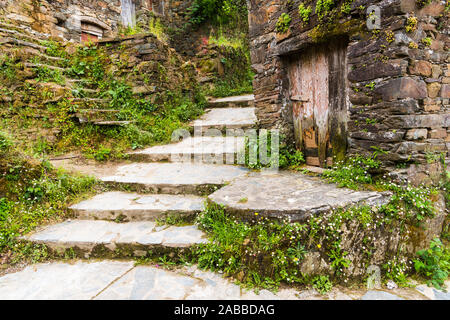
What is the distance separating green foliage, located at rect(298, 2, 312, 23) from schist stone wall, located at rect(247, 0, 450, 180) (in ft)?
0.10

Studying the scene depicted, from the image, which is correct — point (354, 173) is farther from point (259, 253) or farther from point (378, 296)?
point (259, 253)

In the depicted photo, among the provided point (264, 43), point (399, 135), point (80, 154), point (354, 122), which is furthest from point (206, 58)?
point (399, 135)

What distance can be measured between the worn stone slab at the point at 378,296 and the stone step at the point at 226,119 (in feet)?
12.6

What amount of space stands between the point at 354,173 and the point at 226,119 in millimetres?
A: 4095

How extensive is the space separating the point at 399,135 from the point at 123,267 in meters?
3.37

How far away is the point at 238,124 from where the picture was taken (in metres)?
5.95

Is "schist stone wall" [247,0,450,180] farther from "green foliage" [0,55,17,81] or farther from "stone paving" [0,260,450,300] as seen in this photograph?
"green foliage" [0,55,17,81]

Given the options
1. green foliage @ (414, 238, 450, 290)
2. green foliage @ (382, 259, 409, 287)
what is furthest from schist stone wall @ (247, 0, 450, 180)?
green foliage @ (382, 259, 409, 287)

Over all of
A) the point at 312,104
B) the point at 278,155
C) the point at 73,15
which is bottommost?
the point at 278,155

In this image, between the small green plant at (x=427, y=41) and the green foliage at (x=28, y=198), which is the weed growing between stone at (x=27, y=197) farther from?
the small green plant at (x=427, y=41)

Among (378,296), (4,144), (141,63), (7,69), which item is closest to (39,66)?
(7,69)

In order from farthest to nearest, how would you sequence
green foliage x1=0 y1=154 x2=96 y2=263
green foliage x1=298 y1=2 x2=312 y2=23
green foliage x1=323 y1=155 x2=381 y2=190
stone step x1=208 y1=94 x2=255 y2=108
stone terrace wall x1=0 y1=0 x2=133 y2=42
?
stone step x1=208 y1=94 x2=255 y2=108
stone terrace wall x1=0 y1=0 x2=133 y2=42
green foliage x1=298 y1=2 x2=312 y2=23
green foliage x1=323 y1=155 x2=381 y2=190
green foliage x1=0 y1=154 x2=96 y2=263

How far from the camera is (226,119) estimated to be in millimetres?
6637

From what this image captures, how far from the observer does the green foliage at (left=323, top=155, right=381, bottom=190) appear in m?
2.98
